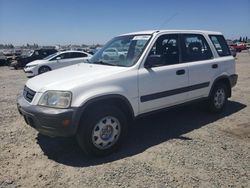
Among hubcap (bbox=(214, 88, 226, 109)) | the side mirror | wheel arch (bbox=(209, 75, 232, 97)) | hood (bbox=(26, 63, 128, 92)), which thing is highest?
the side mirror

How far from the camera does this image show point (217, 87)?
604cm

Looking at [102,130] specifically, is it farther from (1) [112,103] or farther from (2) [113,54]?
(2) [113,54]

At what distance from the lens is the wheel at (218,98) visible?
5977mm

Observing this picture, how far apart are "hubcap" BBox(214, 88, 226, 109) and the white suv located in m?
0.17

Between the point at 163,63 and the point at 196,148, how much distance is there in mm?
1547

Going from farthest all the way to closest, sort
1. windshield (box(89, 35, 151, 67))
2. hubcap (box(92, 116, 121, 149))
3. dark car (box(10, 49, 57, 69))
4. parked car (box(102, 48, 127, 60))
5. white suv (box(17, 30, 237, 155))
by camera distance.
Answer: dark car (box(10, 49, 57, 69)) → parked car (box(102, 48, 127, 60)) → windshield (box(89, 35, 151, 67)) → hubcap (box(92, 116, 121, 149)) → white suv (box(17, 30, 237, 155))

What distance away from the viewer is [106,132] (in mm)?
4121

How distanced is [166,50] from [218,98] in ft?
6.60

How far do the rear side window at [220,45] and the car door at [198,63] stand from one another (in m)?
0.31

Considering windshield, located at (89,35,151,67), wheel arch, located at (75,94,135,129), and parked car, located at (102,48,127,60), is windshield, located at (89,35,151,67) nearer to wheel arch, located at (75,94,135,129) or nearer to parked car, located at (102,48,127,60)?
parked car, located at (102,48,127,60)

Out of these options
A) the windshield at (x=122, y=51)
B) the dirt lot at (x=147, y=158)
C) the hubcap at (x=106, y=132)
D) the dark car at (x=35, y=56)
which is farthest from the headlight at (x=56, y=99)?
the dark car at (x=35, y=56)

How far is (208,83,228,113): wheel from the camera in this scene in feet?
19.6

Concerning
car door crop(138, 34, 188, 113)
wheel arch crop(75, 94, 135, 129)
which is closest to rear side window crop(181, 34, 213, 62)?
car door crop(138, 34, 188, 113)

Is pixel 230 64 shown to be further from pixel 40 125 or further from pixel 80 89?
pixel 40 125
